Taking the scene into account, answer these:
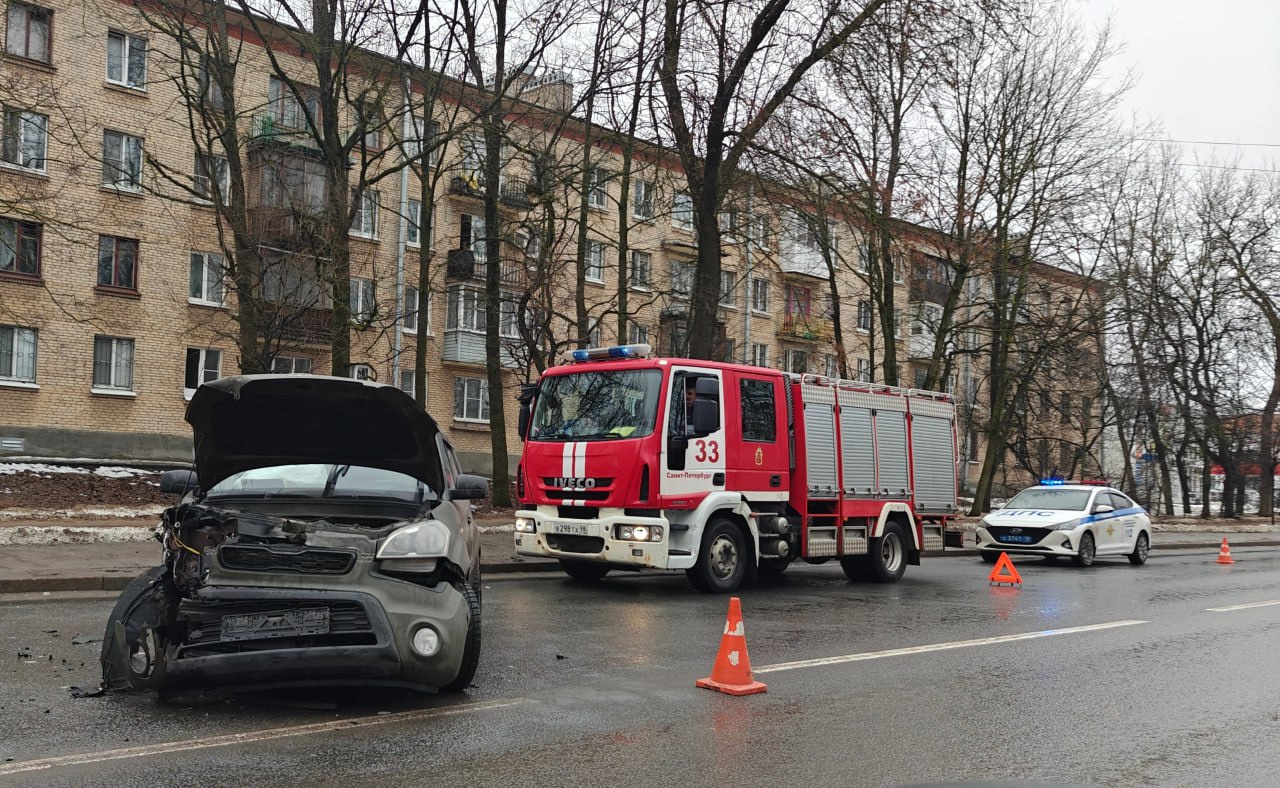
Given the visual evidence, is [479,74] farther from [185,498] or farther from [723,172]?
[185,498]

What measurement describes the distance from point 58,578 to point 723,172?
1394 centimetres

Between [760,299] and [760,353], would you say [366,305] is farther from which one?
[760,353]

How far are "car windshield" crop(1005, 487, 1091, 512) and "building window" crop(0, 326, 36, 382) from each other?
84.3 feet

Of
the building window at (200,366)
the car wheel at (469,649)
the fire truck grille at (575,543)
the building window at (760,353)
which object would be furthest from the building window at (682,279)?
the car wheel at (469,649)

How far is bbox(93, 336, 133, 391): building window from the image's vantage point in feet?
103

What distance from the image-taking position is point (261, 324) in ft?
71.1

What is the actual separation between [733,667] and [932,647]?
9.92 feet

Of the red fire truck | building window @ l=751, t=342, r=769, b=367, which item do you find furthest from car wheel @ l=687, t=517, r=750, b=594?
building window @ l=751, t=342, r=769, b=367

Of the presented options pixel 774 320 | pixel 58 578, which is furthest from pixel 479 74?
pixel 774 320

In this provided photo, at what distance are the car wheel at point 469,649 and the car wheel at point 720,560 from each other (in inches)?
249

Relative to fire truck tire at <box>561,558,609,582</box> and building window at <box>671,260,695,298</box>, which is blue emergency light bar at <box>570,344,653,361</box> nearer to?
fire truck tire at <box>561,558,609,582</box>

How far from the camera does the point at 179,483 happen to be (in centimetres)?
731

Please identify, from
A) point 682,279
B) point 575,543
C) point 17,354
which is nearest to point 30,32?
point 17,354

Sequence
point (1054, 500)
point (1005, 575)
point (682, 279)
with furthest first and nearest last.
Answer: point (682, 279) < point (1054, 500) < point (1005, 575)
